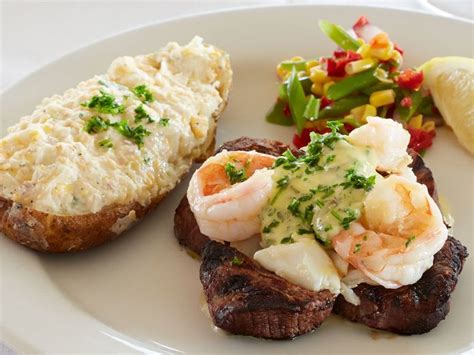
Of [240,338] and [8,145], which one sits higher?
[8,145]

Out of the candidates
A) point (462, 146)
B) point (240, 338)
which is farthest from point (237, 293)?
point (462, 146)

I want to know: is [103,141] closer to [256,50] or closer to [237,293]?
[237,293]

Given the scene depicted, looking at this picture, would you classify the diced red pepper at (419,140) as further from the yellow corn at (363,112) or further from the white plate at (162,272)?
the yellow corn at (363,112)

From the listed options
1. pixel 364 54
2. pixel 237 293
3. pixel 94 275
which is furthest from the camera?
pixel 364 54

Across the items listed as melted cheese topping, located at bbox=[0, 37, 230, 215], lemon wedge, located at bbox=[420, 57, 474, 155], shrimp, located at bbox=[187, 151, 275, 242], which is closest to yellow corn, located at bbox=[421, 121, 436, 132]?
lemon wedge, located at bbox=[420, 57, 474, 155]

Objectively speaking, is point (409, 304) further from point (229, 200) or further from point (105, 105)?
point (105, 105)

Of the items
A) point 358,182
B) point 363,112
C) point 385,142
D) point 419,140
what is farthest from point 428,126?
point 358,182
